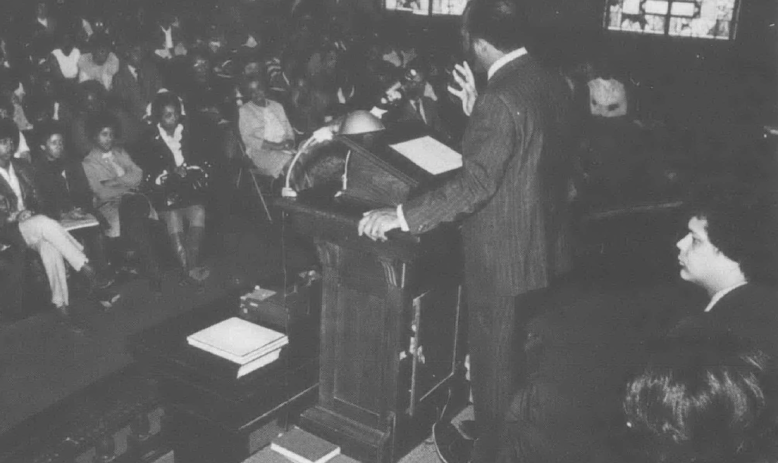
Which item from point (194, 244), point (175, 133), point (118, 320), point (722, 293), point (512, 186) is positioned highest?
point (512, 186)

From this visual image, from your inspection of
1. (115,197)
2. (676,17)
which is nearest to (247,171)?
(115,197)

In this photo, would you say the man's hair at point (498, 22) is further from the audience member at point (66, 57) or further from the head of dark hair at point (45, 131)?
the audience member at point (66, 57)

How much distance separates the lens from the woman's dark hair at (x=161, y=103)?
18.0 feet

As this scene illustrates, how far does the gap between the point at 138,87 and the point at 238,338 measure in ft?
12.0

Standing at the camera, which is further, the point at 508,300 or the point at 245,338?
the point at 245,338

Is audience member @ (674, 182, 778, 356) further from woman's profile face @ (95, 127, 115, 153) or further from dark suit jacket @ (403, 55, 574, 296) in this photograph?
woman's profile face @ (95, 127, 115, 153)

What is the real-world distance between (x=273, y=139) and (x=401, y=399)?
3827 millimetres

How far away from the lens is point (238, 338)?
2971mm

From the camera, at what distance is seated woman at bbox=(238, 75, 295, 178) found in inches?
232

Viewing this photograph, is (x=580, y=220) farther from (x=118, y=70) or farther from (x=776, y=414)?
(x=118, y=70)

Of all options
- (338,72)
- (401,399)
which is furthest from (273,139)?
(401,399)

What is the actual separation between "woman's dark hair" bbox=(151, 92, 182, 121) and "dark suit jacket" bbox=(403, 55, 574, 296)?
3609 mm

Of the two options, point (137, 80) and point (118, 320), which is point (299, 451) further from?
point (137, 80)

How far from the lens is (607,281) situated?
4602mm
